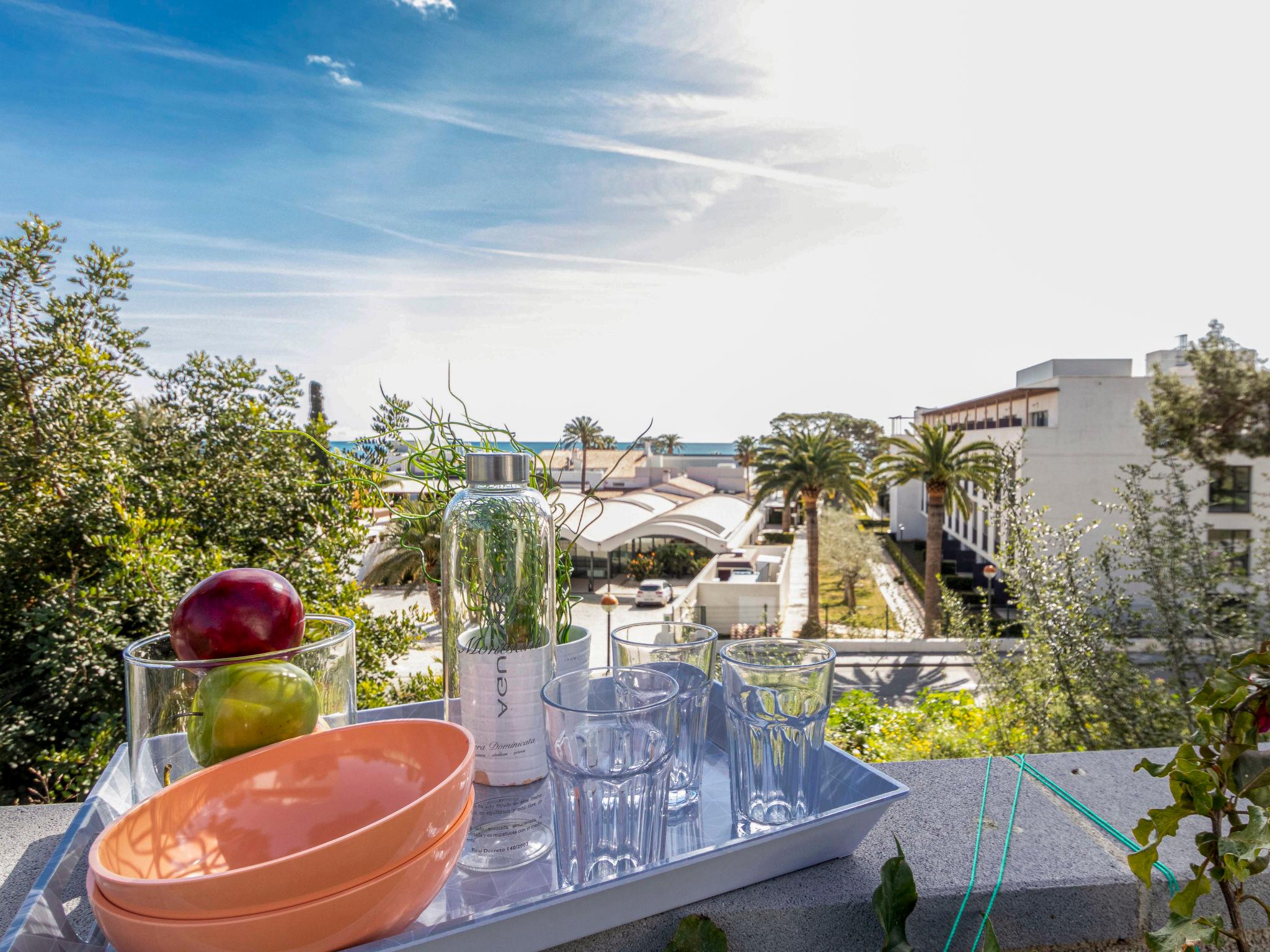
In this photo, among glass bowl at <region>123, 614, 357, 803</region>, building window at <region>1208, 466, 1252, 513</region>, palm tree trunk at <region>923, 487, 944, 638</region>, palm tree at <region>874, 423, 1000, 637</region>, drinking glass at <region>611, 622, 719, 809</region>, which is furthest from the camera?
building window at <region>1208, 466, 1252, 513</region>

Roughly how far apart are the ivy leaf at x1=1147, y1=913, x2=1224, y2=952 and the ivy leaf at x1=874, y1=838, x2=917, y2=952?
0.22m

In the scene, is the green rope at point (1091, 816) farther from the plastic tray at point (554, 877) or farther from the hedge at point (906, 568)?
the hedge at point (906, 568)

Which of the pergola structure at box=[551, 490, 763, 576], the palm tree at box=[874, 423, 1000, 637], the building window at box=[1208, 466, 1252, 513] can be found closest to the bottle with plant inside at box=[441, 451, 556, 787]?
the palm tree at box=[874, 423, 1000, 637]

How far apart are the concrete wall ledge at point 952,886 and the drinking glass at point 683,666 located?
132 mm

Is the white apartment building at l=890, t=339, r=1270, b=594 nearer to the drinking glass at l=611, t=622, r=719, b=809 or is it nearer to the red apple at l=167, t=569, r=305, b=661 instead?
the drinking glass at l=611, t=622, r=719, b=809

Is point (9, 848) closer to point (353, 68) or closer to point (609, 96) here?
point (353, 68)

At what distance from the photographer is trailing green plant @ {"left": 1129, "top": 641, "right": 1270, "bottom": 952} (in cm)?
54

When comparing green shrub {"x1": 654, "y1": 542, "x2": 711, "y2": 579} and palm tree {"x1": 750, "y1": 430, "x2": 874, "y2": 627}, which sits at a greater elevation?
palm tree {"x1": 750, "y1": 430, "x2": 874, "y2": 627}

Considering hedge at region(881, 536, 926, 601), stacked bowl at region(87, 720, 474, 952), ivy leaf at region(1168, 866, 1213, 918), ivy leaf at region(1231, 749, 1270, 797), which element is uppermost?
ivy leaf at region(1231, 749, 1270, 797)

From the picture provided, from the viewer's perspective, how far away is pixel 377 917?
54cm

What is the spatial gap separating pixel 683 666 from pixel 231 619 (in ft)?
1.71

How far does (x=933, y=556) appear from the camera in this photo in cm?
1614

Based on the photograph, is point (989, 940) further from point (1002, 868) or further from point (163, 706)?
point (163, 706)

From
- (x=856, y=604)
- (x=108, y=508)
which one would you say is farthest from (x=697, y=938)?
(x=856, y=604)
